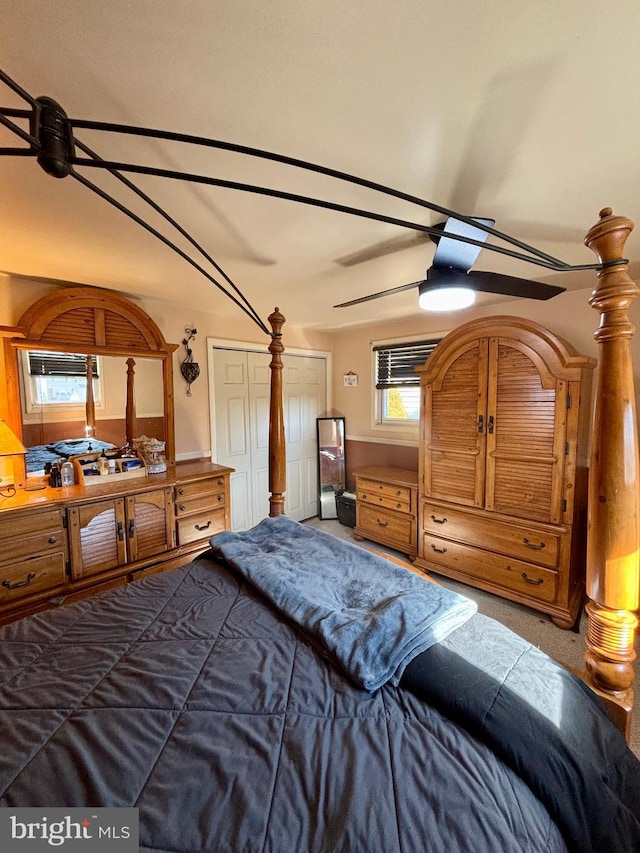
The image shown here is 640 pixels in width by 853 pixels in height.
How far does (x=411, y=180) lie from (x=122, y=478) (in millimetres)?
2616

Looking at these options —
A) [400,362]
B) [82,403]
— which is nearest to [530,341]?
[400,362]

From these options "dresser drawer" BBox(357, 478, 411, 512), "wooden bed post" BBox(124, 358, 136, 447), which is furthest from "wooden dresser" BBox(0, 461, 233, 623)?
"dresser drawer" BBox(357, 478, 411, 512)

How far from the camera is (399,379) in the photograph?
3.90 m

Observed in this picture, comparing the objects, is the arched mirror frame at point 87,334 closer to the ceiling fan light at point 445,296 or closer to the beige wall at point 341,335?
the beige wall at point 341,335

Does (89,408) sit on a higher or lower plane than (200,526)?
higher

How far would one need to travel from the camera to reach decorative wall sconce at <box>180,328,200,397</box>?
3.17m

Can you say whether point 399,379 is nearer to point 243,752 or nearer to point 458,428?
point 458,428

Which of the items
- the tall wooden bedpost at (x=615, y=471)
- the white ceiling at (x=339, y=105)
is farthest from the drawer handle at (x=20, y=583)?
the tall wooden bedpost at (x=615, y=471)

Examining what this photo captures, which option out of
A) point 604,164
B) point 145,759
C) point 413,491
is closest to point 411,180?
point 604,164

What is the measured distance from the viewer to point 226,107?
1.01 metres

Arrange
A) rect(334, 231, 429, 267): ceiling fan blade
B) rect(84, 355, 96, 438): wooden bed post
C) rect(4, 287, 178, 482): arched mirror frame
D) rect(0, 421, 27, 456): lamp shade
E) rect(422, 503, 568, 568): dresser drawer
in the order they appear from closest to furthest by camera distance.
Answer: rect(334, 231, 429, 267): ceiling fan blade < rect(0, 421, 27, 456): lamp shade < rect(4, 287, 178, 482): arched mirror frame < rect(422, 503, 568, 568): dresser drawer < rect(84, 355, 96, 438): wooden bed post

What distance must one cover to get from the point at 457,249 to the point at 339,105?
65 cm

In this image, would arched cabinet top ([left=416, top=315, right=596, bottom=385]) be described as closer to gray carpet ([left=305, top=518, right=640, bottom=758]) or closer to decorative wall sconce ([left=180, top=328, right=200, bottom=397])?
gray carpet ([left=305, top=518, right=640, bottom=758])

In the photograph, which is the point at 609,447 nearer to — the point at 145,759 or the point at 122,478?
the point at 145,759
